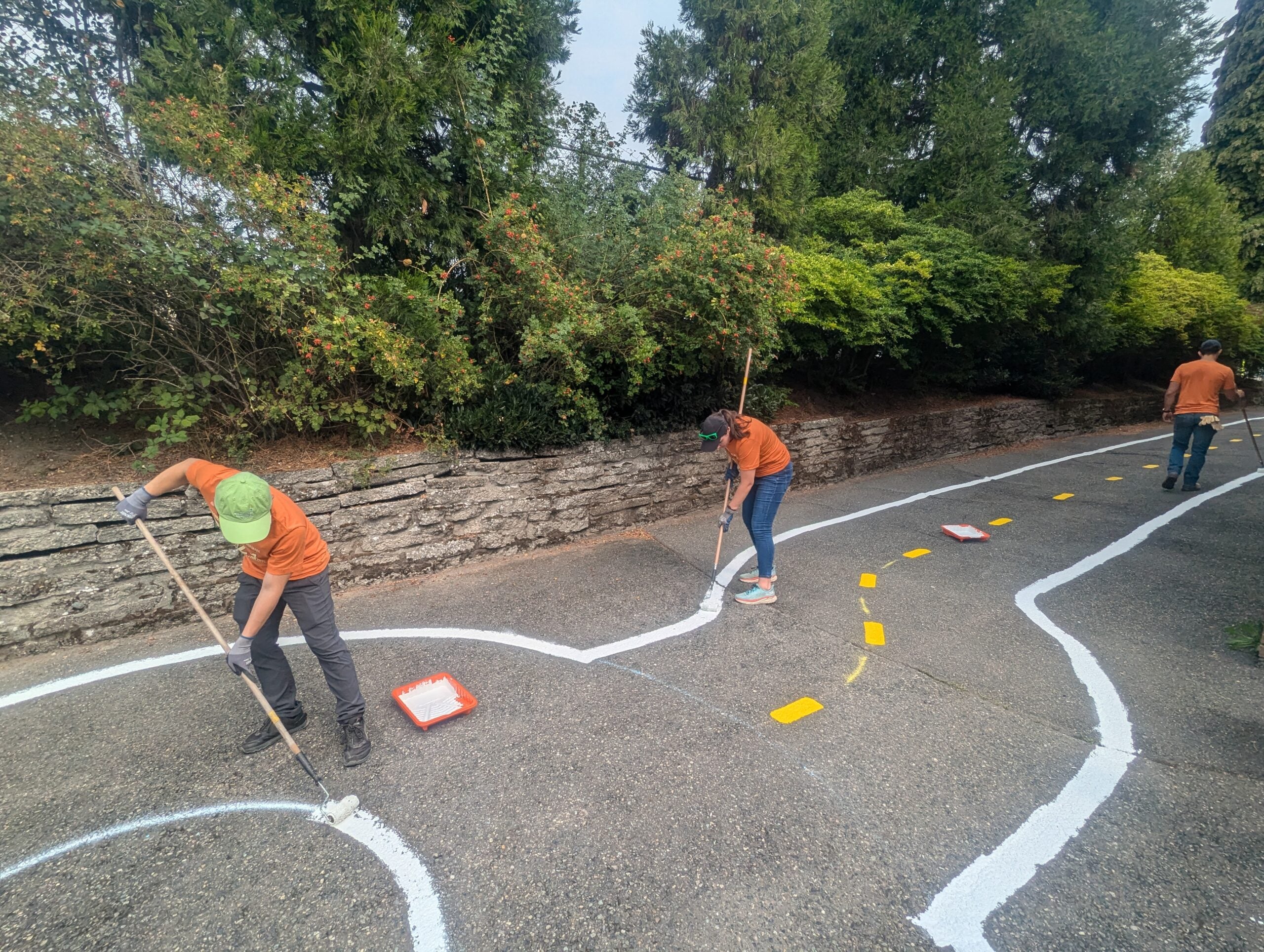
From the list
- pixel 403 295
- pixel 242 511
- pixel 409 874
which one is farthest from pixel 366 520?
pixel 409 874

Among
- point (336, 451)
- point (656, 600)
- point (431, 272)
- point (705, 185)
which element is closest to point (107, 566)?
point (336, 451)

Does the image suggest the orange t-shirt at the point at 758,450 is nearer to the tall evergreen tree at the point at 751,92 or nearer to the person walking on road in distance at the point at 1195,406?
the tall evergreen tree at the point at 751,92

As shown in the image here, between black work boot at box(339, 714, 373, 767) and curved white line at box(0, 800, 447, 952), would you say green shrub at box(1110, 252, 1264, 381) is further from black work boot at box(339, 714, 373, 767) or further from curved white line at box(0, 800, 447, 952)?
curved white line at box(0, 800, 447, 952)

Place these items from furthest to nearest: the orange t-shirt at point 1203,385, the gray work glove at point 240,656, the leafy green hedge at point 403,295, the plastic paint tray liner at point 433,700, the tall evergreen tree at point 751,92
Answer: the tall evergreen tree at point 751,92 < the orange t-shirt at point 1203,385 < the leafy green hedge at point 403,295 < the plastic paint tray liner at point 433,700 < the gray work glove at point 240,656

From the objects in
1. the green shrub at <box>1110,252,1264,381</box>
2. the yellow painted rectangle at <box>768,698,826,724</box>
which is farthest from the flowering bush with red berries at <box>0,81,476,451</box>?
the green shrub at <box>1110,252,1264,381</box>

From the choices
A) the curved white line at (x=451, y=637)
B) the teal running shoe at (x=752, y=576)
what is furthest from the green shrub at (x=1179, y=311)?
the curved white line at (x=451, y=637)

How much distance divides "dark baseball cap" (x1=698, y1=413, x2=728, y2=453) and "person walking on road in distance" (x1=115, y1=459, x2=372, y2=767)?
9.82ft

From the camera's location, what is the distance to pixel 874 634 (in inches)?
182

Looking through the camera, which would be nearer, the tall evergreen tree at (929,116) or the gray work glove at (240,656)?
the gray work glove at (240,656)

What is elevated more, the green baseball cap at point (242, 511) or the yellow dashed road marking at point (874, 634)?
the green baseball cap at point (242, 511)

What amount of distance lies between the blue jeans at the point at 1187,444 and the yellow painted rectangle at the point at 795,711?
26.8 ft

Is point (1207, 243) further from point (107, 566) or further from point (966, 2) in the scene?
point (107, 566)

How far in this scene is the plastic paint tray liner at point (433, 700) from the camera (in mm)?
3516

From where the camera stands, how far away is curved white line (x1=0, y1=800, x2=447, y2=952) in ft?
7.57
